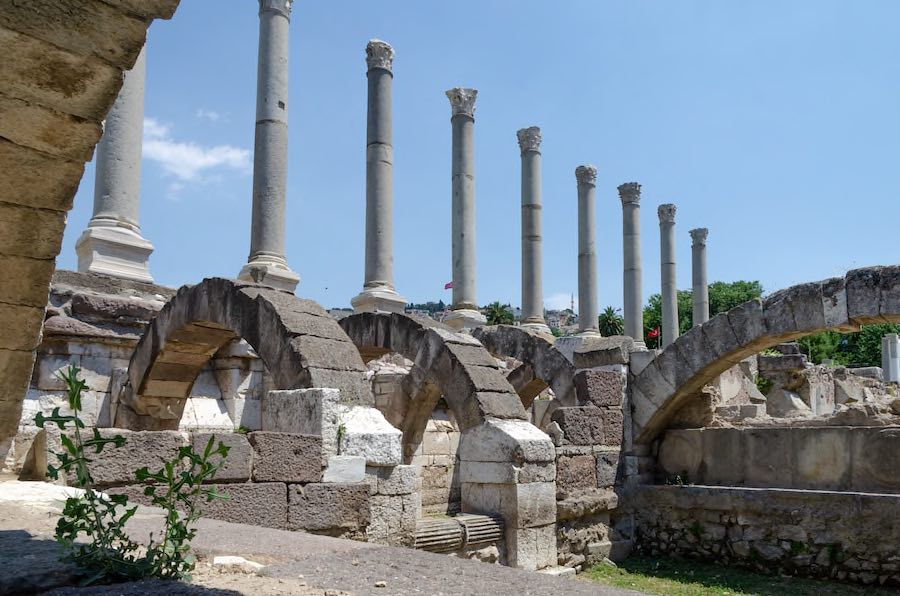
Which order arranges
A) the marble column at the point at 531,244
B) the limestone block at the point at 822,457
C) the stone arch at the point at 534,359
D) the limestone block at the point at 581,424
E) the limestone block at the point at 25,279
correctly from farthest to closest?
the marble column at the point at 531,244 → the stone arch at the point at 534,359 → the limestone block at the point at 581,424 → the limestone block at the point at 822,457 → the limestone block at the point at 25,279

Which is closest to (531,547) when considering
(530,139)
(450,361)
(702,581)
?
(450,361)

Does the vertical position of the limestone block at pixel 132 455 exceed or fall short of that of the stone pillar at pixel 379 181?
it falls short

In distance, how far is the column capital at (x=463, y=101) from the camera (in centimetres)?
2111

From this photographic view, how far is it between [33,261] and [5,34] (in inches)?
47.8

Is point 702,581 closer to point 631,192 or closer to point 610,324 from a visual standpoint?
point 631,192

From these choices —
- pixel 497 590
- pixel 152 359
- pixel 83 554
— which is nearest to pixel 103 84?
pixel 83 554

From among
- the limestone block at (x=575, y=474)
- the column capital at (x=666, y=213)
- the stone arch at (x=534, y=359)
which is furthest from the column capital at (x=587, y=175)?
the limestone block at (x=575, y=474)

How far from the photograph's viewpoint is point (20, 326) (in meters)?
3.65

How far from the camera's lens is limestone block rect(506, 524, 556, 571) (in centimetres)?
762

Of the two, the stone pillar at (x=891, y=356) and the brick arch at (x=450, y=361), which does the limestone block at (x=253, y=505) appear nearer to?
the brick arch at (x=450, y=361)

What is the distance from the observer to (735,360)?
384 inches

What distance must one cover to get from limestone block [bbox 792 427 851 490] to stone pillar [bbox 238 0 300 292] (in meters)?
8.31

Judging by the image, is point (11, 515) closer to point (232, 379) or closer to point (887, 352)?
point (232, 379)

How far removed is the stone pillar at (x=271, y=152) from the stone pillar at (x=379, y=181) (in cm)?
326
